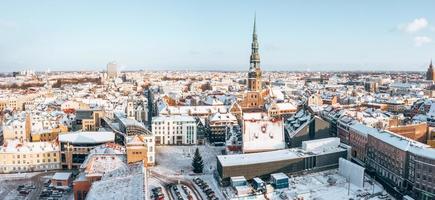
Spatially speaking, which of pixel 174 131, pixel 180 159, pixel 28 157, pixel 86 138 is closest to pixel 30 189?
pixel 28 157

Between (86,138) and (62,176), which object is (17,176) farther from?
(86,138)

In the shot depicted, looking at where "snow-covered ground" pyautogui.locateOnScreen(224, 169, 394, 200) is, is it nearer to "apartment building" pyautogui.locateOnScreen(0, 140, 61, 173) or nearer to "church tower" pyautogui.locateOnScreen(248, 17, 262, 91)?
"apartment building" pyautogui.locateOnScreen(0, 140, 61, 173)

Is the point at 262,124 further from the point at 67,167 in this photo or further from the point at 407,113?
the point at 407,113

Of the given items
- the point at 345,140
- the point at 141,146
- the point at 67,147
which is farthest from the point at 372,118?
the point at 67,147

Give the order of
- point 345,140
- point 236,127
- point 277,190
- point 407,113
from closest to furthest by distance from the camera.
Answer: point 277,190, point 345,140, point 236,127, point 407,113

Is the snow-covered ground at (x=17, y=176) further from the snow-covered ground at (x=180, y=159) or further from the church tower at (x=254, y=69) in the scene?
the church tower at (x=254, y=69)

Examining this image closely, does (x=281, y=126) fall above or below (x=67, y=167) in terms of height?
above

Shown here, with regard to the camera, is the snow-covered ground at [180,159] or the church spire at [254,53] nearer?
the snow-covered ground at [180,159]

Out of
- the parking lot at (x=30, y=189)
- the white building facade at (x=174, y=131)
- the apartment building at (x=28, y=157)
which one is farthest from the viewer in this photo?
the white building facade at (x=174, y=131)

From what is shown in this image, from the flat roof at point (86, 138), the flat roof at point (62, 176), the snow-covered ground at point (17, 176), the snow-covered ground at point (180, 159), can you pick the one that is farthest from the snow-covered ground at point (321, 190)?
the snow-covered ground at point (17, 176)
